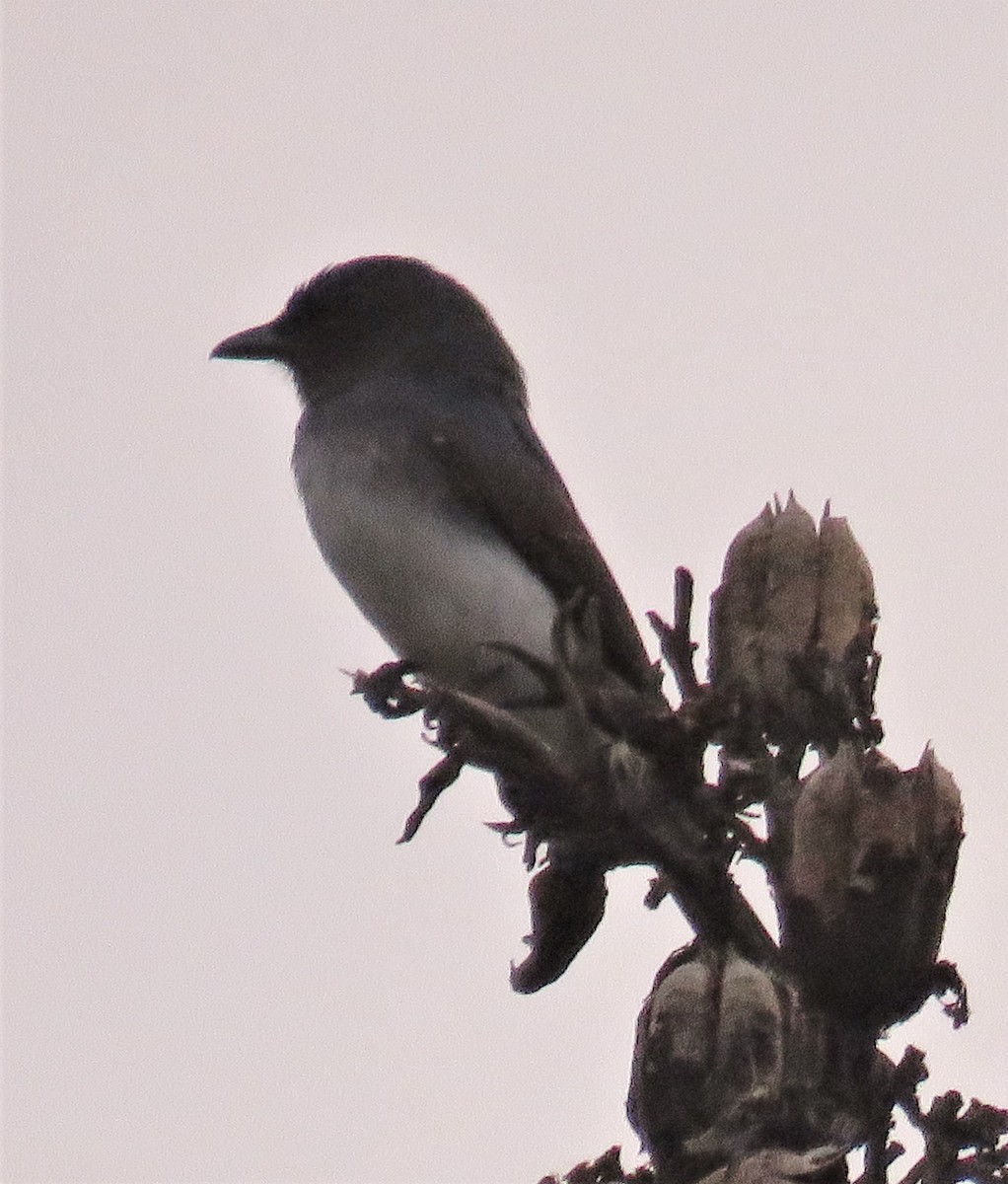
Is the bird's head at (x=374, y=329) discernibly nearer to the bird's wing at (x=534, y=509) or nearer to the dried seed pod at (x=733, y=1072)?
the bird's wing at (x=534, y=509)

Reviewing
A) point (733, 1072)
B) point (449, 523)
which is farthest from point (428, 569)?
point (733, 1072)

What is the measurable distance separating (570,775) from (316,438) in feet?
11.6

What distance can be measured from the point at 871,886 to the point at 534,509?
10.8 feet

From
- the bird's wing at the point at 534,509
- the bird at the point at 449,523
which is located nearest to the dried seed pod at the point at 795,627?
the bird at the point at 449,523

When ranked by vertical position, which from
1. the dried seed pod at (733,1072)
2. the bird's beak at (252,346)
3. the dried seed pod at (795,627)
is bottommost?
the dried seed pod at (733,1072)

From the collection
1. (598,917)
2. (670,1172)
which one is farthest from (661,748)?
(598,917)

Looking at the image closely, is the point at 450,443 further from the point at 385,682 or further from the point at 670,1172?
the point at 670,1172

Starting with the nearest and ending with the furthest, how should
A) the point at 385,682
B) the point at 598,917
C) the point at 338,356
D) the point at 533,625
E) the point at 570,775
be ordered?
the point at 570,775
the point at 385,682
the point at 598,917
the point at 533,625
the point at 338,356

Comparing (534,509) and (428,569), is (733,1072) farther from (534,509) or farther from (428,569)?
(534,509)

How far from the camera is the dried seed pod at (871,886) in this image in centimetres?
310

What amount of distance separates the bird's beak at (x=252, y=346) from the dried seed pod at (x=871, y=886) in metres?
4.72

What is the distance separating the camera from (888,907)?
10.2 feet

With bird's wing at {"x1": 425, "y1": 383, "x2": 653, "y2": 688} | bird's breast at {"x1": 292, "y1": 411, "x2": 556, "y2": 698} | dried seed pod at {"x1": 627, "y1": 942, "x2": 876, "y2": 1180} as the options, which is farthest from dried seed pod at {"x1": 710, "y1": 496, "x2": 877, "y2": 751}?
bird's breast at {"x1": 292, "y1": 411, "x2": 556, "y2": 698}

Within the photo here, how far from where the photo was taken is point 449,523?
20.2ft
